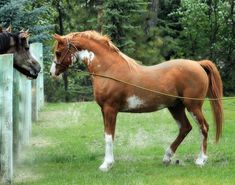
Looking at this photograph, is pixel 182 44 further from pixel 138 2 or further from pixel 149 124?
pixel 149 124

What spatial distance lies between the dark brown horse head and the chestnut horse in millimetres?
376

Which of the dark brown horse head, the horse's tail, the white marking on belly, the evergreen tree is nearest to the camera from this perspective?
the dark brown horse head

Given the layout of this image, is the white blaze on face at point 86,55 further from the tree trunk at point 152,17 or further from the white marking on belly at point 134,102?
the tree trunk at point 152,17

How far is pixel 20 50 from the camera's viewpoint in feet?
28.8

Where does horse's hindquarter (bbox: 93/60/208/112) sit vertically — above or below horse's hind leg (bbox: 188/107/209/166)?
above

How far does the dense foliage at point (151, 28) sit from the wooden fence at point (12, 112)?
24.2 ft

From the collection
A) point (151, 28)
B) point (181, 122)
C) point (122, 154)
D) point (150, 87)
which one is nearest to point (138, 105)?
point (150, 87)

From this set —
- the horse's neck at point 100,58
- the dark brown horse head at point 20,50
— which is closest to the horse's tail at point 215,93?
the horse's neck at point 100,58

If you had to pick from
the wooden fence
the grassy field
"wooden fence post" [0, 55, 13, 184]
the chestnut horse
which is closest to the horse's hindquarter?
the chestnut horse

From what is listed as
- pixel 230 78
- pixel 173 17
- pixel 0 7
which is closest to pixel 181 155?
pixel 0 7

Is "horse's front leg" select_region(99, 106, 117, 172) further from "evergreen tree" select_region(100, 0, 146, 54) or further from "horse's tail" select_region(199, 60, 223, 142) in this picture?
"evergreen tree" select_region(100, 0, 146, 54)

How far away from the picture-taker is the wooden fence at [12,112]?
7.55 meters

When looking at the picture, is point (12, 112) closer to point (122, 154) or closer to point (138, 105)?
point (122, 154)

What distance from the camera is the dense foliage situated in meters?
22.3
